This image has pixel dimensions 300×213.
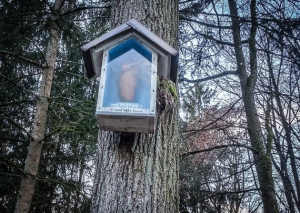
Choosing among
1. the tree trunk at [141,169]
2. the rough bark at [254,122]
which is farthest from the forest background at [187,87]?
the tree trunk at [141,169]

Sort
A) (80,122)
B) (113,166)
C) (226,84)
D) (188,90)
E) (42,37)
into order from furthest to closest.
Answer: (226,84)
(188,90)
(42,37)
(80,122)
(113,166)

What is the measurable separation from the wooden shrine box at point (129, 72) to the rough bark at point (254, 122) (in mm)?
3014

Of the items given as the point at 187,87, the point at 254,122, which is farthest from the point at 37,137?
the point at 254,122

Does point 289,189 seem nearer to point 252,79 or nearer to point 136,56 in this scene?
point 252,79

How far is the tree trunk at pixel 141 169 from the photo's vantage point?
1313mm

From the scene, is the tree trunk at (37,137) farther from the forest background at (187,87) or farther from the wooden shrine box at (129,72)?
the wooden shrine box at (129,72)

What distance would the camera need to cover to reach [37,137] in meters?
4.19

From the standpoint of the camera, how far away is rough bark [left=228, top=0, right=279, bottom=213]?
4430 millimetres

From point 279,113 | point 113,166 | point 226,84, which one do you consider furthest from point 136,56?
point 226,84

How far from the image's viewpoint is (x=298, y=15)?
3680 mm

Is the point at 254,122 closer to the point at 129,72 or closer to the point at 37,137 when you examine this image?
the point at 37,137

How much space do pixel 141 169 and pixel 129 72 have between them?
18.6 inches

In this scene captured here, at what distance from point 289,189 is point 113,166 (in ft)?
16.6

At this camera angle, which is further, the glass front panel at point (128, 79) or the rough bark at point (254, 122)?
the rough bark at point (254, 122)
